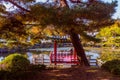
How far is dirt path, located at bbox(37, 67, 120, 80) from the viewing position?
976 cm

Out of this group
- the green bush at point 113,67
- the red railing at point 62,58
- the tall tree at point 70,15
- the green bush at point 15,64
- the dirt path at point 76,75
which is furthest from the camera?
the red railing at point 62,58

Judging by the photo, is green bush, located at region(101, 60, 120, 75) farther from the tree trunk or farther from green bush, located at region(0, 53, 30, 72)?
green bush, located at region(0, 53, 30, 72)

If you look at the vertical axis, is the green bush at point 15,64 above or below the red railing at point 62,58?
below

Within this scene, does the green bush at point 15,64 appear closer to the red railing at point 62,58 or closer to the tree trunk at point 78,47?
the tree trunk at point 78,47

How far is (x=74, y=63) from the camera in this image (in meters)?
13.9

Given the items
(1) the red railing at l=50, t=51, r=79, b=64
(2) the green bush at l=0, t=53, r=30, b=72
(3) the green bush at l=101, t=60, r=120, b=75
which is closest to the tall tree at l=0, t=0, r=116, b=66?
(2) the green bush at l=0, t=53, r=30, b=72

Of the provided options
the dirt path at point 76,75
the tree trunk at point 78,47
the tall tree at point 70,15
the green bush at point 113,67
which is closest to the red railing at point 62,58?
the tree trunk at point 78,47

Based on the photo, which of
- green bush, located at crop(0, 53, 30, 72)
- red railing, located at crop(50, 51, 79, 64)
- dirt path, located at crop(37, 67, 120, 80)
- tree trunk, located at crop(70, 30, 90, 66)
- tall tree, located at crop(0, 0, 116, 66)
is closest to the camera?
tall tree, located at crop(0, 0, 116, 66)

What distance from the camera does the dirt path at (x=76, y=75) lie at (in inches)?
384

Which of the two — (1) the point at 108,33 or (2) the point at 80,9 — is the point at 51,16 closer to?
(2) the point at 80,9

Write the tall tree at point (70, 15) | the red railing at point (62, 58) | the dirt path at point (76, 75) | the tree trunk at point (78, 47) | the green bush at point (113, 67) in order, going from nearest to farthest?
the tall tree at point (70, 15), the dirt path at point (76, 75), the green bush at point (113, 67), the tree trunk at point (78, 47), the red railing at point (62, 58)

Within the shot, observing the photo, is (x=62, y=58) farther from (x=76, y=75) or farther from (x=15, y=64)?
(x=15, y=64)

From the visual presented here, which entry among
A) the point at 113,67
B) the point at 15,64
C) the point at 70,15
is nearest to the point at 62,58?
the point at 113,67

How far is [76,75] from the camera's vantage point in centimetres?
1009
